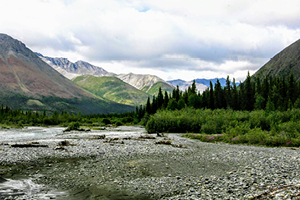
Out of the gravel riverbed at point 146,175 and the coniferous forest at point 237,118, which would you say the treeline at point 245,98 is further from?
the gravel riverbed at point 146,175

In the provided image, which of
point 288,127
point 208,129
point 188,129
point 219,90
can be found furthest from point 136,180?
point 219,90

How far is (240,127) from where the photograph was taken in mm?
38688

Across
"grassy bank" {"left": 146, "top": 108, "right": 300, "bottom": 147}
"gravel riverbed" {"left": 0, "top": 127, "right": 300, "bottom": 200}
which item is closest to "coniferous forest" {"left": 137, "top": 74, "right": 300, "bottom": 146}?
"grassy bank" {"left": 146, "top": 108, "right": 300, "bottom": 147}

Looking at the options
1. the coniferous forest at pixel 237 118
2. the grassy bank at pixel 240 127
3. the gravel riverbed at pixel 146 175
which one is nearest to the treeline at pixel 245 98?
the coniferous forest at pixel 237 118

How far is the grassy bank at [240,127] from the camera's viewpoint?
3069 centimetres

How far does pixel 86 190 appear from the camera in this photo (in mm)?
12414

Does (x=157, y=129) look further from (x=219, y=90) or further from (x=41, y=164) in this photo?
(x=219, y=90)

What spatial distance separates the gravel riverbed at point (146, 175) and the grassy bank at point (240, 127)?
1176 centimetres

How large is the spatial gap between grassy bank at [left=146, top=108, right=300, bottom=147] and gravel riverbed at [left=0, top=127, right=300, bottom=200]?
11.8 metres

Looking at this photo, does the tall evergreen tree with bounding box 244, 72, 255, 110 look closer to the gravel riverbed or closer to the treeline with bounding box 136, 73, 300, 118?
the treeline with bounding box 136, 73, 300, 118

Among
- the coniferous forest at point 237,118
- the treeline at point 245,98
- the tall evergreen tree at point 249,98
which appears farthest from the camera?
the tall evergreen tree at point 249,98

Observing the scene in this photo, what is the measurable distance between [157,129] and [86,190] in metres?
43.5

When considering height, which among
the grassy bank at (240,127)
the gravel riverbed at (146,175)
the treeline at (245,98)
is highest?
the treeline at (245,98)

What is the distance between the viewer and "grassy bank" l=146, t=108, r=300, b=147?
101 feet
